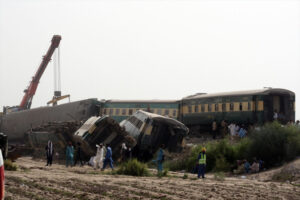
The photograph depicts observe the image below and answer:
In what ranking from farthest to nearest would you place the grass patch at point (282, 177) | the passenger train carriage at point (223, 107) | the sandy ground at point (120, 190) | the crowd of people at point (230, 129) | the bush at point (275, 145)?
the crowd of people at point (230, 129), the passenger train carriage at point (223, 107), the bush at point (275, 145), the grass patch at point (282, 177), the sandy ground at point (120, 190)

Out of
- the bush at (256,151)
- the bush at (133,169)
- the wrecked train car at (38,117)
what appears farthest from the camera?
the wrecked train car at (38,117)

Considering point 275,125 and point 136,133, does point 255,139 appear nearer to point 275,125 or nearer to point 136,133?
point 275,125

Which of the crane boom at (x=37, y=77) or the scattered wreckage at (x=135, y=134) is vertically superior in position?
the crane boom at (x=37, y=77)

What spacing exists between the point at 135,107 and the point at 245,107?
10.3 meters

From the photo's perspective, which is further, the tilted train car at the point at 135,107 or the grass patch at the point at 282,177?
the tilted train car at the point at 135,107

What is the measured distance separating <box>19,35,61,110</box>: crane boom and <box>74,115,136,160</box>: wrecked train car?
76.3 ft

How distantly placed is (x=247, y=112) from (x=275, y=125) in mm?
7748

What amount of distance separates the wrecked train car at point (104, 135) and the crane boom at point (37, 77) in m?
23.3

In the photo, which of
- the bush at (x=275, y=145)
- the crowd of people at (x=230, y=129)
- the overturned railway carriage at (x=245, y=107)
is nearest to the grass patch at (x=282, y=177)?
the bush at (x=275, y=145)

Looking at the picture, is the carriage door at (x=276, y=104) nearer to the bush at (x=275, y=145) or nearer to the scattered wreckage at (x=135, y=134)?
the bush at (x=275, y=145)

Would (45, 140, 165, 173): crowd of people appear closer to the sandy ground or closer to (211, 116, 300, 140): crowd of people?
the sandy ground

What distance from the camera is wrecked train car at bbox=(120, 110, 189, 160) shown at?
993 inches

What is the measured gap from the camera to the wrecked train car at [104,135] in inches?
949

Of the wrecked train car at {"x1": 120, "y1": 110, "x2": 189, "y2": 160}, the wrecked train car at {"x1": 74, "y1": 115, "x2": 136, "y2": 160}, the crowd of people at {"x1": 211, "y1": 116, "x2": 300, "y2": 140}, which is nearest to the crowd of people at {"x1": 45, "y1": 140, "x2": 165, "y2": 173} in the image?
the wrecked train car at {"x1": 74, "y1": 115, "x2": 136, "y2": 160}
